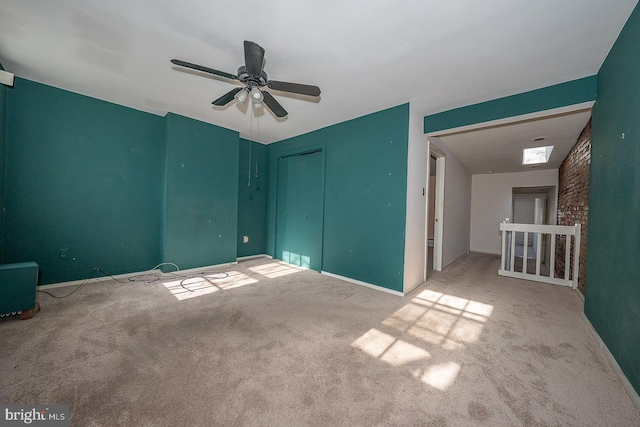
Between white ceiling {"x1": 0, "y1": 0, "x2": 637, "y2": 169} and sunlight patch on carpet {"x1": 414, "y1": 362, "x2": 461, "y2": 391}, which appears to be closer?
sunlight patch on carpet {"x1": 414, "y1": 362, "x2": 461, "y2": 391}

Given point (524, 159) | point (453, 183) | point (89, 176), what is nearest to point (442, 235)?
point (453, 183)

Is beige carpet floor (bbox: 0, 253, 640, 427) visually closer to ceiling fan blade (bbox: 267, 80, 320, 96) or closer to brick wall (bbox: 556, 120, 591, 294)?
brick wall (bbox: 556, 120, 591, 294)

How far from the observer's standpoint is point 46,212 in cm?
309

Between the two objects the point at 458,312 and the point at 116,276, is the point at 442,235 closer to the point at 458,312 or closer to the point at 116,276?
the point at 458,312

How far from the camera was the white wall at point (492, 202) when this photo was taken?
22.0ft

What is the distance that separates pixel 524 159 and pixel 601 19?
467 centimetres

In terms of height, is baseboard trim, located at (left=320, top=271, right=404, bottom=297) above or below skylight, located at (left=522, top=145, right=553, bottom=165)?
below

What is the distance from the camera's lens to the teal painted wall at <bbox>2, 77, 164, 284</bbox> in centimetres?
293

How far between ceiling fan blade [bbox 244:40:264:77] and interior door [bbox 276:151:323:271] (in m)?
2.44

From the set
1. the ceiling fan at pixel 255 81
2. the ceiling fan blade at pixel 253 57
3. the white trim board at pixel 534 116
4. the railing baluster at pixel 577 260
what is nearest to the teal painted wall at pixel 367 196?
the white trim board at pixel 534 116

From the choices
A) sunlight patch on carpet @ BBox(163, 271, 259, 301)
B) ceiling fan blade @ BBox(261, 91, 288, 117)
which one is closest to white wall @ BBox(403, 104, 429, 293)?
ceiling fan blade @ BBox(261, 91, 288, 117)

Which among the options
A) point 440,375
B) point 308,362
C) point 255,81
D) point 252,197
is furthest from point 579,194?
point 252,197

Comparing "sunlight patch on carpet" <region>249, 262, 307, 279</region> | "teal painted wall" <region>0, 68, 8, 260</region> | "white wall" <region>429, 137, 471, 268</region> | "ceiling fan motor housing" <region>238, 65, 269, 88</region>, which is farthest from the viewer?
"white wall" <region>429, 137, 471, 268</region>

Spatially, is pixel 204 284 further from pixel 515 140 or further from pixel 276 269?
pixel 515 140
